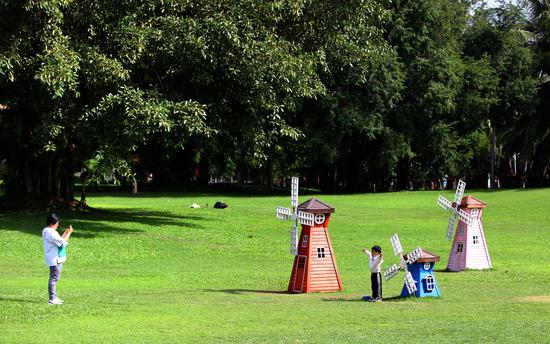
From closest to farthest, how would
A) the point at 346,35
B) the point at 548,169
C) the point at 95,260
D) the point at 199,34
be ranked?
1. the point at 95,260
2. the point at 199,34
3. the point at 346,35
4. the point at 548,169

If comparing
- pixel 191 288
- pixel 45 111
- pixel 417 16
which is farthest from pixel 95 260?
pixel 417 16

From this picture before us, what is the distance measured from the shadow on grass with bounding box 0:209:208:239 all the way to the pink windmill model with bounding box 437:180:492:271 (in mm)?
11918

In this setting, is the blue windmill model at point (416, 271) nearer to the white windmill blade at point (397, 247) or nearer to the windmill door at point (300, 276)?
the white windmill blade at point (397, 247)

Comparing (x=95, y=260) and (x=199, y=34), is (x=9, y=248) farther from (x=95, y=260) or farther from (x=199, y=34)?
(x=199, y=34)

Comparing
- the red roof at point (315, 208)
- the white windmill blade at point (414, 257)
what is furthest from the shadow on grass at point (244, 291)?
the white windmill blade at point (414, 257)

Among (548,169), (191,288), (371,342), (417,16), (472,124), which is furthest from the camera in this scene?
(548,169)

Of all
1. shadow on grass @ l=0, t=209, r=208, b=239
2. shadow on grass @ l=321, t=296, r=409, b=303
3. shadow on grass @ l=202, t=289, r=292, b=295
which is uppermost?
shadow on grass @ l=0, t=209, r=208, b=239

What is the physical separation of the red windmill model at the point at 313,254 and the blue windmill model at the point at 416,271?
74.4 inches

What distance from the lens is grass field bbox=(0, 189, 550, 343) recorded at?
1281 centimetres

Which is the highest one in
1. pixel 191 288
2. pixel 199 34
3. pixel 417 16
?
pixel 417 16

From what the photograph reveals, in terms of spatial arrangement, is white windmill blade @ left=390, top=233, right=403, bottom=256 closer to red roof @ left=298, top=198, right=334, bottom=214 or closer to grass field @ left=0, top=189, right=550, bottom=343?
grass field @ left=0, top=189, right=550, bottom=343

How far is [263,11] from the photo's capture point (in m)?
30.7

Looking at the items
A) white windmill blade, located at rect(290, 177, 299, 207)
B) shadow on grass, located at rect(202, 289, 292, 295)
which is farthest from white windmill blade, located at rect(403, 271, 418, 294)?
white windmill blade, located at rect(290, 177, 299, 207)

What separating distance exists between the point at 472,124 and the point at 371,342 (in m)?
50.3
